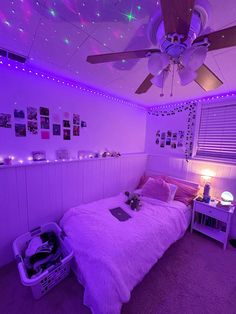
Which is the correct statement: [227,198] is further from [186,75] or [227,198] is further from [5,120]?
[5,120]

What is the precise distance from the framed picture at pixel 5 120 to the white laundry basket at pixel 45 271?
55.6 inches

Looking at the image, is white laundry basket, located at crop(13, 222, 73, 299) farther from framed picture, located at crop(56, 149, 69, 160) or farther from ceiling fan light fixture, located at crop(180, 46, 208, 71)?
ceiling fan light fixture, located at crop(180, 46, 208, 71)

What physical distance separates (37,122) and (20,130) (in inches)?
9.4

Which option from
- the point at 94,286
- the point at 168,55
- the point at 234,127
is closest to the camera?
the point at 168,55

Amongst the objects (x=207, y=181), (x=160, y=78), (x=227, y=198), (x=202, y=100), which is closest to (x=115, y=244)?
(x=160, y=78)

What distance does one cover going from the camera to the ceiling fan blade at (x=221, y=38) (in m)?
0.87

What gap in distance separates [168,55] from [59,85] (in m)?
1.73

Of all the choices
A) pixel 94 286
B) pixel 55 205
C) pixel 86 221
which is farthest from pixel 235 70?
pixel 55 205

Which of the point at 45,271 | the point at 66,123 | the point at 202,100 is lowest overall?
the point at 45,271

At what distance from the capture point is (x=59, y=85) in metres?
Answer: 2.20

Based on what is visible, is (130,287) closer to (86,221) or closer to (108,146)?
(86,221)

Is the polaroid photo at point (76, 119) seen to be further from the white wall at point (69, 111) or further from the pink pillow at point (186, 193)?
the pink pillow at point (186, 193)

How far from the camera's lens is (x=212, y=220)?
8.29ft

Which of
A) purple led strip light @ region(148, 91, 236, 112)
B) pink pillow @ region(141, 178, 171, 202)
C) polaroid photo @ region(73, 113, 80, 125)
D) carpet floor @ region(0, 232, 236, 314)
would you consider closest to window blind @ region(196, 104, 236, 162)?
purple led strip light @ region(148, 91, 236, 112)
